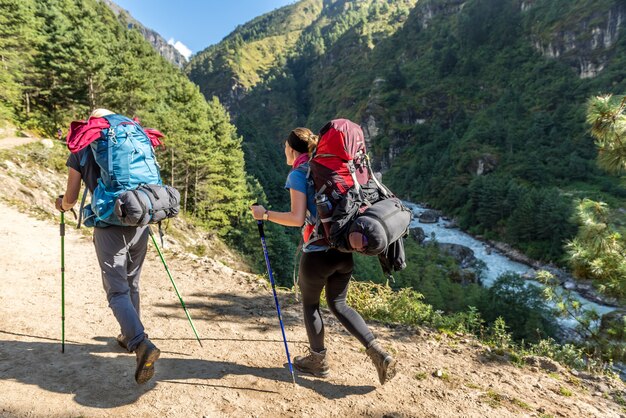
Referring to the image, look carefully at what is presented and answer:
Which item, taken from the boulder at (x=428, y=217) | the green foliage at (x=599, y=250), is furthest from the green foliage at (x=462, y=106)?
the green foliage at (x=599, y=250)

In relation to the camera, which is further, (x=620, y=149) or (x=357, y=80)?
(x=357, y=80)

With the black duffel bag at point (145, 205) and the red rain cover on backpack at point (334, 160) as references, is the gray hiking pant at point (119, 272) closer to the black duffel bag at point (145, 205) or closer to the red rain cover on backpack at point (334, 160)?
the black duffel bag at point (145, 205)

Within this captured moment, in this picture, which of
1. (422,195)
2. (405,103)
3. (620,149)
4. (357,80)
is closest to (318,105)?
(357,80)

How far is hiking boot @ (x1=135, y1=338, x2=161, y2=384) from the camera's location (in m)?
2.86

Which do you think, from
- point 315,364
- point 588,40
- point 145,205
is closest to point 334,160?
point 145,205

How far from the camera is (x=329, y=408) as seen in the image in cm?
292

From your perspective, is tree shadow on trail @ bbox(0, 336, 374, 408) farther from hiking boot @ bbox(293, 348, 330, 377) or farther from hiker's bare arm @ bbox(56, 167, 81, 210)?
hiker's bare arm @ bbox(56, 167, 81, 210)

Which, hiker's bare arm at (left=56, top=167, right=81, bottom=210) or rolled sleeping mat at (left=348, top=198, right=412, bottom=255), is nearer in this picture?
rolled sleeping mat at (left=348, top=198, right=412, bottom=255)

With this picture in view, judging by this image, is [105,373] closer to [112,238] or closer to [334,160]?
[112,238]

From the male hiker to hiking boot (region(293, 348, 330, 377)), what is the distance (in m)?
1.32

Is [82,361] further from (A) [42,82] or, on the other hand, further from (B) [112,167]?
(A) [42,82]

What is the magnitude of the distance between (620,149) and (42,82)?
30283 mm

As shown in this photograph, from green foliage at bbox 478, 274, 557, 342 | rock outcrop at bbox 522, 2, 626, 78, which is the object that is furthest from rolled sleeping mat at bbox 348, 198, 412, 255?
rock outcrop at bbox 522, 2, 626, 78

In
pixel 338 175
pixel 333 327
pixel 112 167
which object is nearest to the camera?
pixel 338 175
